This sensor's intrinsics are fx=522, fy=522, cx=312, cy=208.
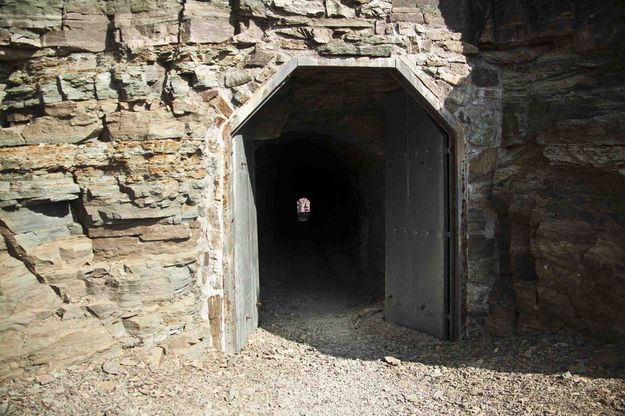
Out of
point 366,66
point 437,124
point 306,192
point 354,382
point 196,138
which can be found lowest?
point 354,382

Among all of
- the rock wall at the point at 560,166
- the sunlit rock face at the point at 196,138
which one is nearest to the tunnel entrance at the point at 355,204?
the sunlit rock face at the point at 196,138

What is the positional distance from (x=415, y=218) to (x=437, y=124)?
1.03 meters

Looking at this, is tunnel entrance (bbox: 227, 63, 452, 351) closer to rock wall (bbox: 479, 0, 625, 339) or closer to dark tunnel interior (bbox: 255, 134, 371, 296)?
dark tunnel interior (bbox: 255, 134, 371, 296)

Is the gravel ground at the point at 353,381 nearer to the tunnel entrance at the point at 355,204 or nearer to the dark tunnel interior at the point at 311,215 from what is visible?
the tunnel entrance at the point at 355,204

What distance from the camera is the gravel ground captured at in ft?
11.7

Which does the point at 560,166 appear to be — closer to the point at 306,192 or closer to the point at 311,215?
the point at 306,192

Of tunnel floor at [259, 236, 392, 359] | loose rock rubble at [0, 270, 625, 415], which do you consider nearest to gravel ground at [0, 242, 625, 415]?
loose rock rubble at [0, 270, 625, 415]

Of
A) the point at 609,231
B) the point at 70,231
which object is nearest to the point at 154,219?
the point at 70,231

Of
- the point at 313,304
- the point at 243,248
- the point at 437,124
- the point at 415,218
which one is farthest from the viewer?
the point at 313,304

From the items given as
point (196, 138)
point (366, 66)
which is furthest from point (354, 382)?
point (366, 66)

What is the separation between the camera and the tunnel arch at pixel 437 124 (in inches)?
177

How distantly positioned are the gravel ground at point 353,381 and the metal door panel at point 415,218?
0.46 meters

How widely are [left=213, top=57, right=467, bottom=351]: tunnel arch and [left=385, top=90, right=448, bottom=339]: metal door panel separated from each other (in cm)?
10

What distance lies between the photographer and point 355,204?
8.84 meters
